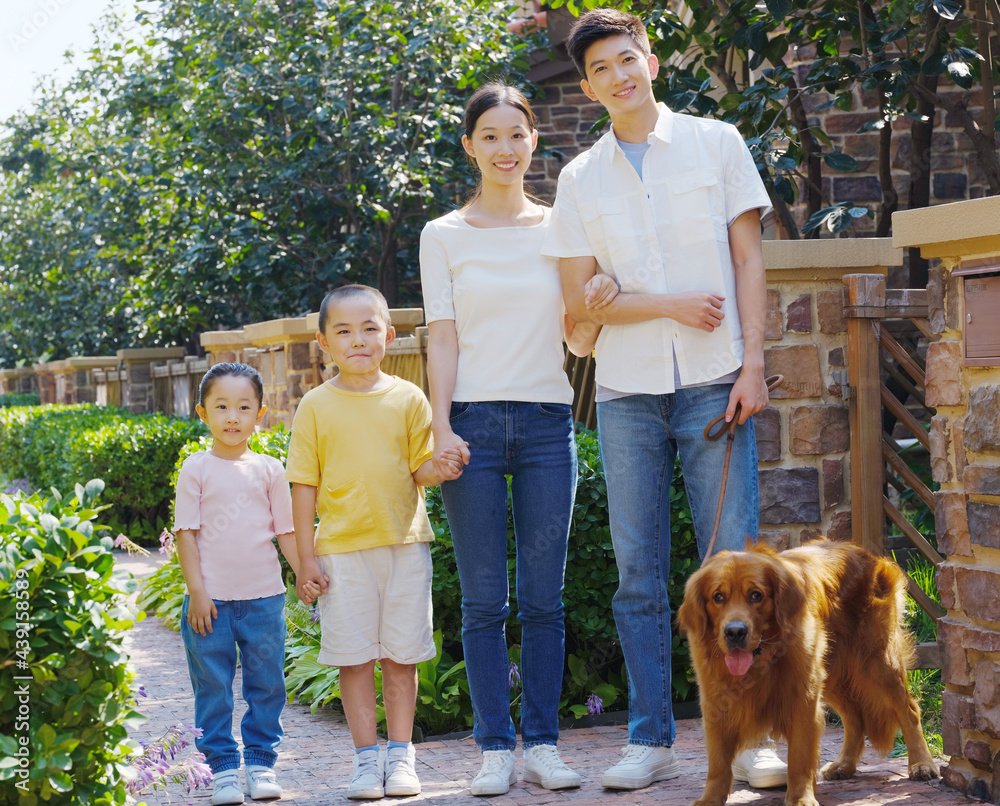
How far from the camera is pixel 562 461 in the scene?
366 cm

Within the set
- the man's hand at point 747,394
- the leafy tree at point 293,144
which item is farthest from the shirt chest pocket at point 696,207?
the leafy tree at point 293,144

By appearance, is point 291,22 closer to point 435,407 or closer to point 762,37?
point 762,37

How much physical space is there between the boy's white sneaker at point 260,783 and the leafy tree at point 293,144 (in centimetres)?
666

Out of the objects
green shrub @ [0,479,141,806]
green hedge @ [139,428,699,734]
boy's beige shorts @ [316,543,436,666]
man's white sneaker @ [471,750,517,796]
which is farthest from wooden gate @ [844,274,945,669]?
green shrub @ [0,479,141,806]

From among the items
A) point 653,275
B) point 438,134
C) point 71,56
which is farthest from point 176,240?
point 653,275

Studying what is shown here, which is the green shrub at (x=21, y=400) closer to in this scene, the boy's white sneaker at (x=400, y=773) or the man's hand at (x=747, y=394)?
the boy's white sneaker at (x=400, y=773)

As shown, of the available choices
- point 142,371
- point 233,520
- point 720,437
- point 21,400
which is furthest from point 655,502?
point 21,400

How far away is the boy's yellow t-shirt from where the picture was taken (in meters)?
3.68

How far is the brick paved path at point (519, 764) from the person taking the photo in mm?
3416

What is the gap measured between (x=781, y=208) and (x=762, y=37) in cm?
150

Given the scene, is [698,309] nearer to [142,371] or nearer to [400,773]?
[400,773]

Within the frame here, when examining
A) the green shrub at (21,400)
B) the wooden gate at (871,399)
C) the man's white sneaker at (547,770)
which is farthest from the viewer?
the green shrub at (21,400)

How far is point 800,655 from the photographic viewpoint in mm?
3098

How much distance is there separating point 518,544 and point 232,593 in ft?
3.15
